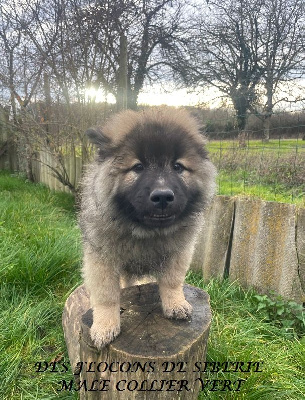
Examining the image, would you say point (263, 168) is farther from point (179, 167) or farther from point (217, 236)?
point (179, 167)

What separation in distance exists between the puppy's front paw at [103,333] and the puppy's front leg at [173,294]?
0.39 meters

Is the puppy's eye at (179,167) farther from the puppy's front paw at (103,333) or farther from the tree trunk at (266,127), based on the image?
the tree trunk at (266,127)

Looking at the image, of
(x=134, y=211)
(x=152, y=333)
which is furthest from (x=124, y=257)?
(x=152, y=333)

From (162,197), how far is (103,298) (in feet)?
2.71

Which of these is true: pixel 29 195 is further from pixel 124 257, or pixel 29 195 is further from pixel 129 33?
pixel 124 257

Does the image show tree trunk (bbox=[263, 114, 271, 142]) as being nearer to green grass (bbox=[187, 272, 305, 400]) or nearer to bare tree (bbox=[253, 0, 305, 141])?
bare tree (bbox=[253, 0, 305, 141])

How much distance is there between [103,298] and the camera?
6.99ft

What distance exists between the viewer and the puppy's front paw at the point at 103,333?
2.01 m

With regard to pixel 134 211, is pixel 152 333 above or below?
below

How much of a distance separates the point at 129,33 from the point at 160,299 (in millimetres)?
5584

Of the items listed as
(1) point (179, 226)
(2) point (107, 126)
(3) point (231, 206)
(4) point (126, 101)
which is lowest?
(3) point (231, 206)

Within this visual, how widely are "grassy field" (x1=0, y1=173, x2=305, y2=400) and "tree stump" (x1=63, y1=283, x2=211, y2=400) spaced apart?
1.73ft

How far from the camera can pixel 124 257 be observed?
216 cm

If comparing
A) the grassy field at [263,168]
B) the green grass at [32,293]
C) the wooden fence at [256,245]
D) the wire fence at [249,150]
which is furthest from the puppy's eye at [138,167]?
the grassy field at [263,168]
